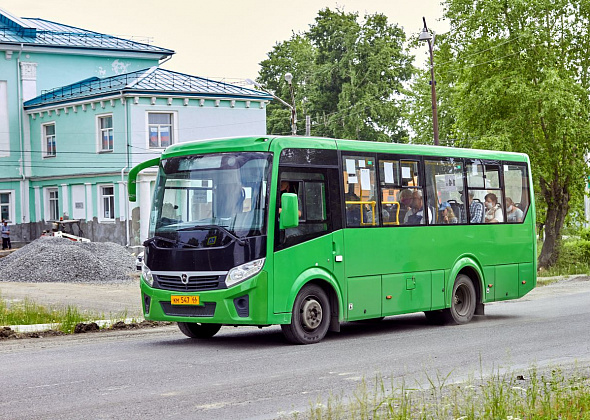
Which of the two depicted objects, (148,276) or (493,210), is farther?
(493,210)

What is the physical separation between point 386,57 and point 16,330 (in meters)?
57.9

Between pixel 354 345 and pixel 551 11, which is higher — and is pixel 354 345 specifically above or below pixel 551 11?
below

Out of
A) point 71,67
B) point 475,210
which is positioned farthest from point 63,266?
point 71,67

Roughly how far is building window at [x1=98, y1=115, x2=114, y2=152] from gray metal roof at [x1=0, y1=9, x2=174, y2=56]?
7.47 m

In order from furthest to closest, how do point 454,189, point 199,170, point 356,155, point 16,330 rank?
1. point 454,189
2. point 16,330
3. point 356,155
4. point 199,170

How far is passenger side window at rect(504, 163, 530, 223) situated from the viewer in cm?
1798

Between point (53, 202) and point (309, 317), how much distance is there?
35250 millimetres

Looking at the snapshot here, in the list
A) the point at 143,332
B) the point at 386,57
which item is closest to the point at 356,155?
the point at 143,332

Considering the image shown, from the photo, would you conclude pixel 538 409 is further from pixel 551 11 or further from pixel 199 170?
pixel 551 11

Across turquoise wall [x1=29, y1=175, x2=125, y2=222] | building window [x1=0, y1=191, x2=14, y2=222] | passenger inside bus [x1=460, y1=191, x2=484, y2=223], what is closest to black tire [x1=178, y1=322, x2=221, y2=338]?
passenger inside bus [x1=460, y1=191, x2=484, y2=223]

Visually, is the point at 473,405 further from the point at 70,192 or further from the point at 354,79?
the point at 354,79

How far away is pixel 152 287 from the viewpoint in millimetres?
13562

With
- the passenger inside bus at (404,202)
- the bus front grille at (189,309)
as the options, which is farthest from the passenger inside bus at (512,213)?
the bus front grille at (189,309)

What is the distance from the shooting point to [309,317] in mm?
13477
